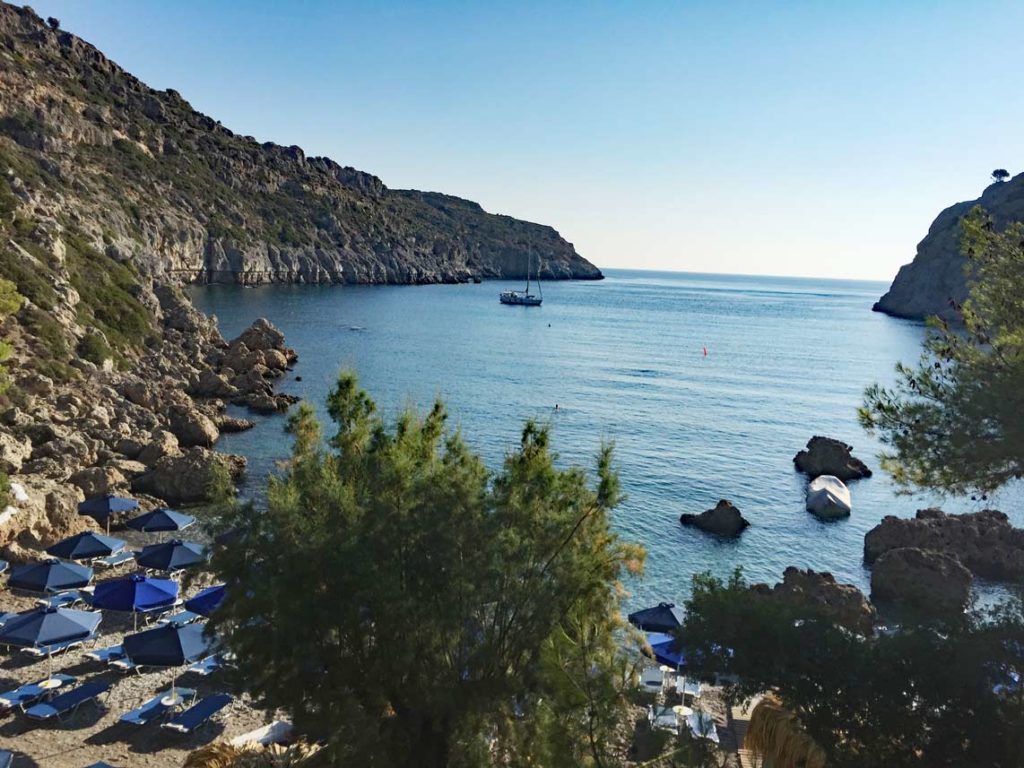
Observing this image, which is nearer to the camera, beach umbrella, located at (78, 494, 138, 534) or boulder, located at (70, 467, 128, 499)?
beach umbrella, located at (78, 494, 138, 534)

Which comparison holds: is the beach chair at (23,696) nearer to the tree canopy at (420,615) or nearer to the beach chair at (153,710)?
the beach chair at (153,710)

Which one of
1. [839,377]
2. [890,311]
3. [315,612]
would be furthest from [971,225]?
[890,311]

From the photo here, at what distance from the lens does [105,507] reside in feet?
81.6

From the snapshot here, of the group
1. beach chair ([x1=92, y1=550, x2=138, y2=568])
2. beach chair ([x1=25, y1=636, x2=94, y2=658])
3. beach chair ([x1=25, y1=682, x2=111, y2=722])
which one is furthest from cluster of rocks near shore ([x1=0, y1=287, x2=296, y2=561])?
beach chair ([x1=25, y1=682, x2=111, y2=722])

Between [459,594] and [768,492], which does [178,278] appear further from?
[459,594]

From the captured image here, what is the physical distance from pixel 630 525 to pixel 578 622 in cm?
2095

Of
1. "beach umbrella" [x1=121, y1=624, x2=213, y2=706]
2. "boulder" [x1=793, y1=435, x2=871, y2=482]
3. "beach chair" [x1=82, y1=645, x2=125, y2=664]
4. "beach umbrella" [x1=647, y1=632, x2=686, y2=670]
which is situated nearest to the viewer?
"beach umbrella" [x1=121, y1=624, x2=213, y2=706]

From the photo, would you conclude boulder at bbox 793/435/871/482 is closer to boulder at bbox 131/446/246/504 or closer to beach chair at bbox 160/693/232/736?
boulder at bbox 131/446/246/504

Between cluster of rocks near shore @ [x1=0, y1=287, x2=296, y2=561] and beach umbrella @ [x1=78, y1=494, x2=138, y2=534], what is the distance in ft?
1.22

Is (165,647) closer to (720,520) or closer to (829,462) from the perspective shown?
(720,520)

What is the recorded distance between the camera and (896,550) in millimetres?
27062

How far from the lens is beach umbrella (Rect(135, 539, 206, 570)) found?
21062 mm

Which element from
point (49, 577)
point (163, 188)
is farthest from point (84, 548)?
point (163, 188)

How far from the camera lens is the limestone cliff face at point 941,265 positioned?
120 m
